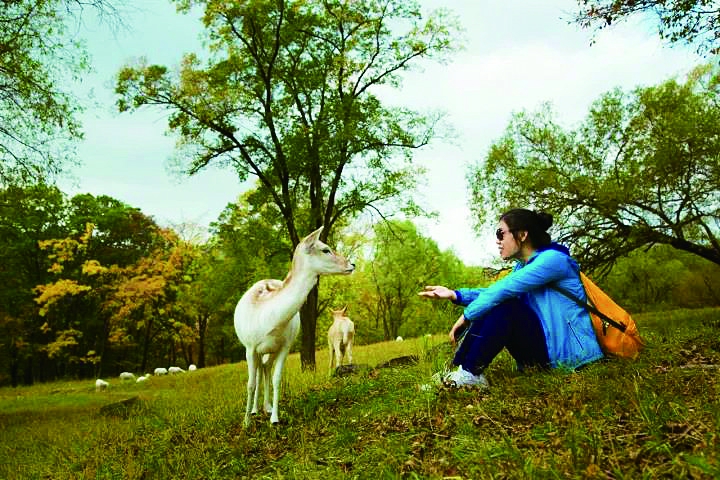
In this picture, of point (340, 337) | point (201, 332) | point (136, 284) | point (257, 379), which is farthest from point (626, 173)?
point (201, 332)

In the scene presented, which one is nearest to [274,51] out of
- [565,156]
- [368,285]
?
[565,156]

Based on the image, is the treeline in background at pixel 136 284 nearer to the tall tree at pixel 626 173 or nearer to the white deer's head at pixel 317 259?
the tall tree at pixel 626 173

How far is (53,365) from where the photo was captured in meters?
35.8

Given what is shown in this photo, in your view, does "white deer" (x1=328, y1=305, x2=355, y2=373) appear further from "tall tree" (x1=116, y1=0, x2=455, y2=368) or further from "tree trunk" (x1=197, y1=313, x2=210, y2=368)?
"tree trunk" (x1=197, y1=313, x2=210, y2=368)

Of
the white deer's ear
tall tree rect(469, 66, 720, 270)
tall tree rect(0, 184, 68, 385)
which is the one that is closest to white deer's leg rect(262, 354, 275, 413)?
the white deer's ear

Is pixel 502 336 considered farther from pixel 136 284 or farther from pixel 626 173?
pixel 136 284

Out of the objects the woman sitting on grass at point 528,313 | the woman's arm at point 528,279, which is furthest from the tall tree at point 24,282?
the woman's arm at point 528,279

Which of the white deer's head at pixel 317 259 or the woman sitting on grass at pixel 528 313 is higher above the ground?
the white deer's head at pixel 317 259

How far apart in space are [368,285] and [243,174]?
105 ft

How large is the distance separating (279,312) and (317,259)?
75 centimetres

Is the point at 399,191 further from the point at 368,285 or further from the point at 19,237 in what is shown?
the point at 368,285

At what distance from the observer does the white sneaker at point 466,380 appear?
4918 mm

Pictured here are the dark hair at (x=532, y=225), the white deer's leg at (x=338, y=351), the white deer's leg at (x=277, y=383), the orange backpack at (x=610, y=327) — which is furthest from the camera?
the white deer's leg at (x=338, y=351)

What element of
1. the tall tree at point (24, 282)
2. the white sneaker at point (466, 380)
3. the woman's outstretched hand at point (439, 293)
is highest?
the tall tree at point (24, 282)
